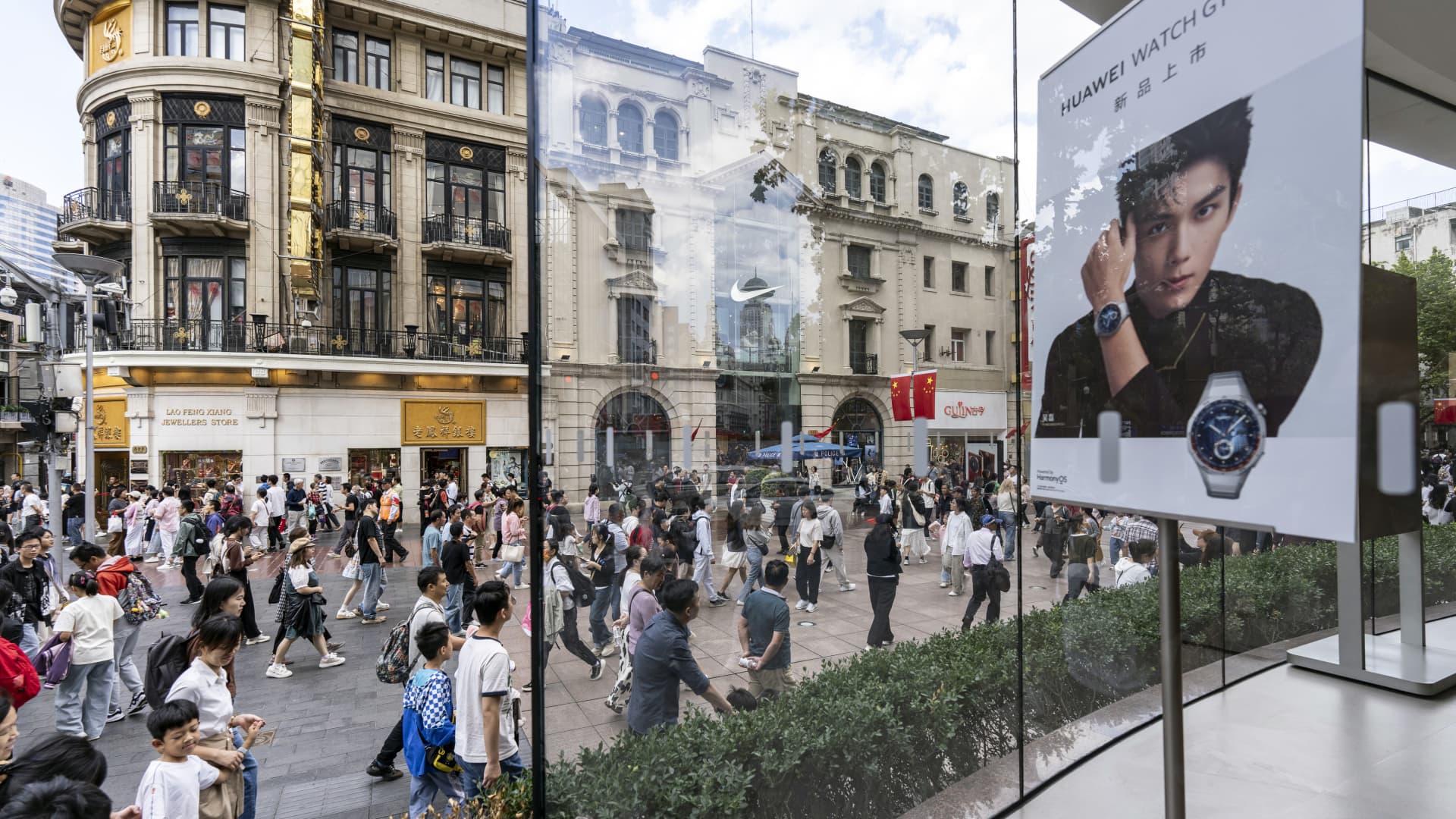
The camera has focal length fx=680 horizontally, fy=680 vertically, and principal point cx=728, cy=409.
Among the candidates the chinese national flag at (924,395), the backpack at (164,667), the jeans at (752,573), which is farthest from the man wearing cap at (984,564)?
the backpack at (164,667)

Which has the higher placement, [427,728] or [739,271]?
[739,271]

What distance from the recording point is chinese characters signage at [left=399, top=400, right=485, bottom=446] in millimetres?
21734

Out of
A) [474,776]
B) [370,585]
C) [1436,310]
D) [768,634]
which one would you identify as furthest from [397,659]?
[1436,310]

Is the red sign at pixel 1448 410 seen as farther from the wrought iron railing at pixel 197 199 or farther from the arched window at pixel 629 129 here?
the wrought iron railing at pixel 197 199

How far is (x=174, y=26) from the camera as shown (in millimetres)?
19719

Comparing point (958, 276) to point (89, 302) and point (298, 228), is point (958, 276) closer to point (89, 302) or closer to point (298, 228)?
point (89, 302)

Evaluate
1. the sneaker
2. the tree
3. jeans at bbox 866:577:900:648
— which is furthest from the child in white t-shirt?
the tree

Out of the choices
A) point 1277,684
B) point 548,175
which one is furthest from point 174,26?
point 1277,684

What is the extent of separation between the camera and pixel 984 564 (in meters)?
4.01

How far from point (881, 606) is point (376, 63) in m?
25.2

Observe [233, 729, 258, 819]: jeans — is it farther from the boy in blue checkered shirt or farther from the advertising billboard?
the advertising billboard

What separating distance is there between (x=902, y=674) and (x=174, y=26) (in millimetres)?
26485

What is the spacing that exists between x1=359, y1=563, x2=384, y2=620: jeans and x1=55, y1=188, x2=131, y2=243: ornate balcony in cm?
1733

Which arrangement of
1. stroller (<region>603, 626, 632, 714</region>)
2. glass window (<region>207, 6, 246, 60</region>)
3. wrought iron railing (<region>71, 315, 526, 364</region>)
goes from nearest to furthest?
stroller (<region>603, 626, 632, 714</region>) → wrought iron railing (<region>71, 315, 526, 364</region>) → glass window (<region>207, 6, 246, 60</region>)
